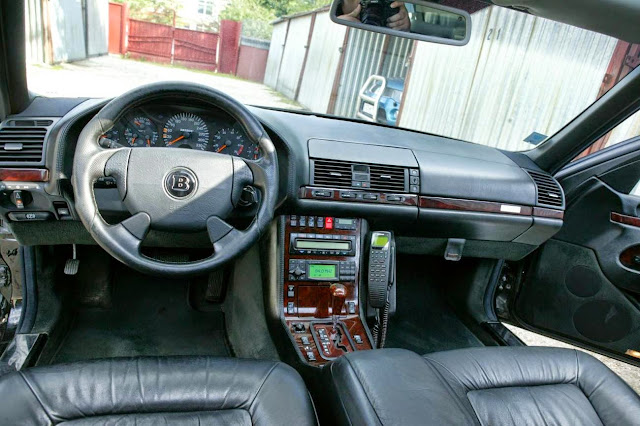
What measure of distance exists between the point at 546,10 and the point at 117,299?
2426mm

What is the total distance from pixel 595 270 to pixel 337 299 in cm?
146

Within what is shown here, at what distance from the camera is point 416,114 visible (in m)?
6.20

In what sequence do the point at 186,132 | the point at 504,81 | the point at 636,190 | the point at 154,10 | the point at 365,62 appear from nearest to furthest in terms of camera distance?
1. the point at 186,132
2. the point at 636,190
3. the point at 504,81
4. the point at 365,62
5. the point at 154,10

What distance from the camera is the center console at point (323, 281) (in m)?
2.18

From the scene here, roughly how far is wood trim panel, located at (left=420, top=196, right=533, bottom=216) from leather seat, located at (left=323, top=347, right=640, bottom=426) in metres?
0.85

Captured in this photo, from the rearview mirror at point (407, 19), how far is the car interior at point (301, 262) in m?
0.41

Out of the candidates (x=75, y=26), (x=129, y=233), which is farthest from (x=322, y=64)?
(x=129, y=233)

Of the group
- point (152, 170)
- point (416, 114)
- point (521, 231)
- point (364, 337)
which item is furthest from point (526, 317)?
point (416, 114)

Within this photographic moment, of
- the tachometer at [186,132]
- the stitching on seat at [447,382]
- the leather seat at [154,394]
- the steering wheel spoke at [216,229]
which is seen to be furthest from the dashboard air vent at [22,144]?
the stitching on seat at [447,382]

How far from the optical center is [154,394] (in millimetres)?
1385

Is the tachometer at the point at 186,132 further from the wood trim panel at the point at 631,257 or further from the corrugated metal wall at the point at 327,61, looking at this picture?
the corrugated metal wall at the point at 327,61

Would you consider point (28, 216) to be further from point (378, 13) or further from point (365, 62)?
point (365, 62)

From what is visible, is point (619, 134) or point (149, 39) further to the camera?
point (149, 39)

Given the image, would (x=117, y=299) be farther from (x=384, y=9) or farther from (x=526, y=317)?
(x=526, y=317)
